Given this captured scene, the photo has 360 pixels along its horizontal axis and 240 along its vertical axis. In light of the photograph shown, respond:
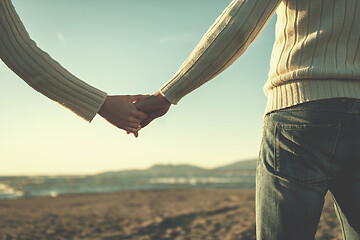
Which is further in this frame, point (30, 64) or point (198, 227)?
point (198, 227)

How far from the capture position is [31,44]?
4.72 ft

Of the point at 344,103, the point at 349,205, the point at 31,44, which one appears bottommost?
the point at 349,205

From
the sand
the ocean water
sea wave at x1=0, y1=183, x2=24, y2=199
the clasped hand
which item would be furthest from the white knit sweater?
sea wave at x1=0, y1=183, x2=24, y2=199

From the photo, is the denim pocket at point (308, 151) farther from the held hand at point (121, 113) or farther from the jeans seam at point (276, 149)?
the held hand at point (121, 113)

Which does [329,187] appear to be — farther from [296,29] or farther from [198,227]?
[198,227]

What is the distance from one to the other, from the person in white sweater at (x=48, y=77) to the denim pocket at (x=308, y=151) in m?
0.76

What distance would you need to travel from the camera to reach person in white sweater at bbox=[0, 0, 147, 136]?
4.52 ft

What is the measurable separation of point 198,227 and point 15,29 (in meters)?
5.37

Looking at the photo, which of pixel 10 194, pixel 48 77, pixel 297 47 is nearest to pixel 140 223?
pixel 48 77

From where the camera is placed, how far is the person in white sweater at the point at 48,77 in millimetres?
1378

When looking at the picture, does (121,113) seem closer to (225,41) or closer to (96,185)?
(225,41)

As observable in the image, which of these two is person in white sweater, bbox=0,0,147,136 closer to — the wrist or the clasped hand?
the clasped hand

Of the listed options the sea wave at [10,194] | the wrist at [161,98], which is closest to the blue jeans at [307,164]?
the wrist at [161,98]

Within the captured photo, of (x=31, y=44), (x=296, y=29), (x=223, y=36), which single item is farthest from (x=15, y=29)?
(x=296, y=29)
